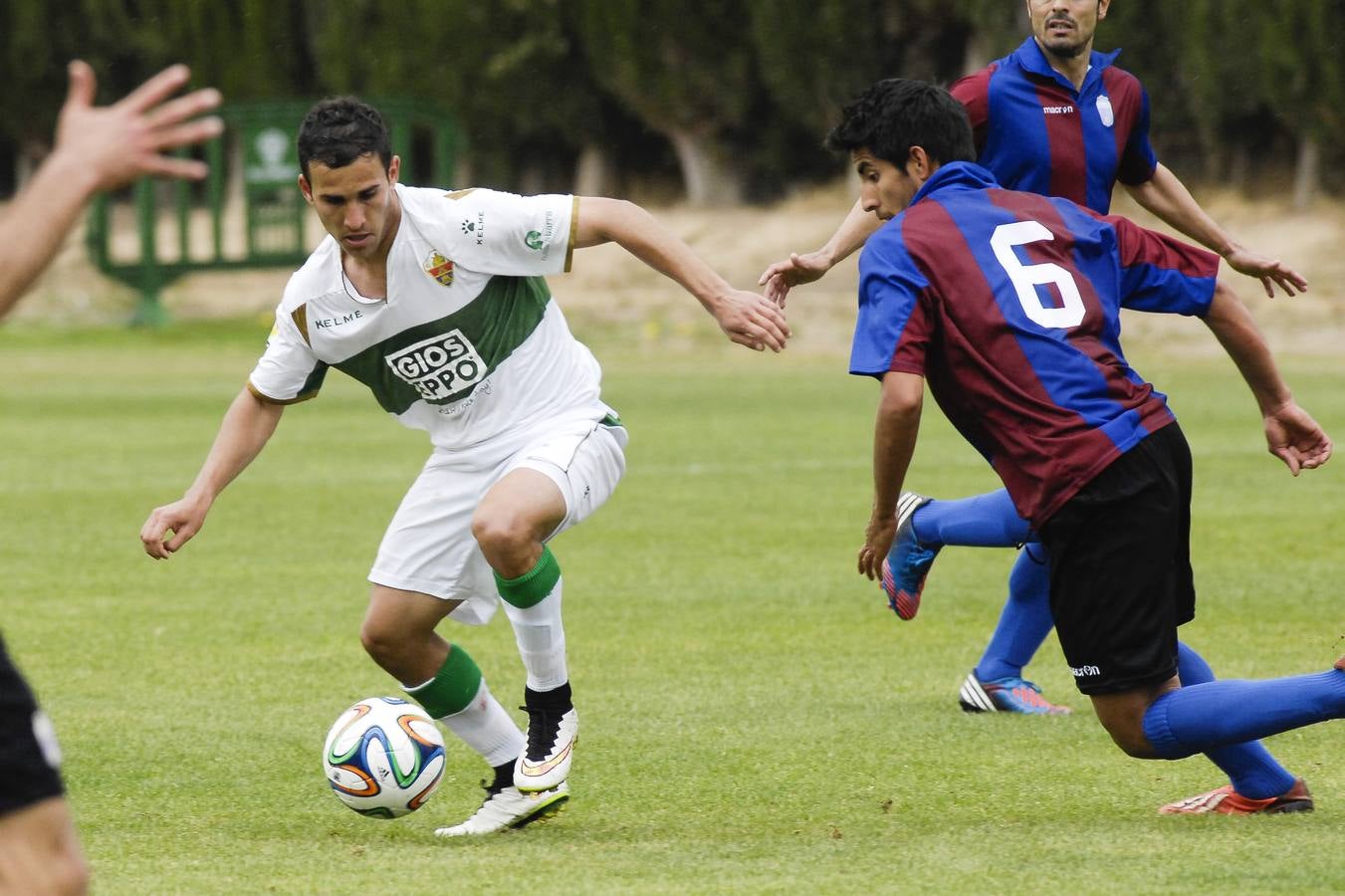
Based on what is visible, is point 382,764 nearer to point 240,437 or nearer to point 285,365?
point 240,437

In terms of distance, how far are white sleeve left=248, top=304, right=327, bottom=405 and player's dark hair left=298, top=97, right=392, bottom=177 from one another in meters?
0.52

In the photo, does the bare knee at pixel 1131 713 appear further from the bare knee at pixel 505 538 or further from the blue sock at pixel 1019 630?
the blue sock at pixel 1019 630

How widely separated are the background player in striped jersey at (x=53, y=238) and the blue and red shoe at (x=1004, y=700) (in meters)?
4.09

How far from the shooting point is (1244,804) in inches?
206

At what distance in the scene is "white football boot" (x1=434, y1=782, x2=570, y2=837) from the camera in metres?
5.34

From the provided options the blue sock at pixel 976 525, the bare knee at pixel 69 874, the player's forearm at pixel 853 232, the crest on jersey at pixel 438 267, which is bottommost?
the blue sock at pixel 976 525

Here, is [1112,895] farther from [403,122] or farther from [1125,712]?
[403,122]

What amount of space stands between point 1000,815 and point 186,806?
7.32ft

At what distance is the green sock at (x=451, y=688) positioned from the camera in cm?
555

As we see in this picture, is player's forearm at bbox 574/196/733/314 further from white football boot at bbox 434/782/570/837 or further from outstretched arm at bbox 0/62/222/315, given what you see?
outstretched arm at bbox 0/62/222/315

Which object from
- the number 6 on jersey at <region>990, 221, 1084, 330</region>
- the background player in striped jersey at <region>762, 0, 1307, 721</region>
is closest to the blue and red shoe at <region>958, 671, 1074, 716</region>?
the background player in striped jersey at <region>762, 0, 1307, 721</region>

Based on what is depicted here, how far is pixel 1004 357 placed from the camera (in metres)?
4.93

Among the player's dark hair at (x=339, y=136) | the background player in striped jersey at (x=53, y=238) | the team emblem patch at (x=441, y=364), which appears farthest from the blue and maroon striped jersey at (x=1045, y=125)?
the background player in striped jersey at (x=53, y=238)

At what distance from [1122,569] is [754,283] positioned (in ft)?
87.3
